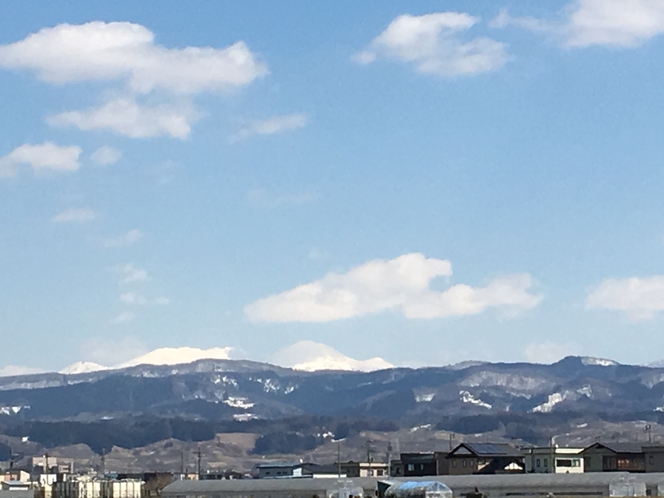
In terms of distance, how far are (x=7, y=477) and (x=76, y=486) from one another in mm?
68073

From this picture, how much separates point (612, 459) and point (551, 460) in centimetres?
647

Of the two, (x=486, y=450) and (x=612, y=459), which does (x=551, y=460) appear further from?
(x=486, y=450)

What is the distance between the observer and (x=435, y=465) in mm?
135500

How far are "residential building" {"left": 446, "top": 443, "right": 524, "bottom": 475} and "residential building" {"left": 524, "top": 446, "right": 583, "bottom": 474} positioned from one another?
4.56 ft

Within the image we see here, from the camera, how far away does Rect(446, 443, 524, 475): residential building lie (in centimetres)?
13362

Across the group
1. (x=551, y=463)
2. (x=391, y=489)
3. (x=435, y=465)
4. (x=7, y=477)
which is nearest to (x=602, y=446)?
(x=551, y=463)

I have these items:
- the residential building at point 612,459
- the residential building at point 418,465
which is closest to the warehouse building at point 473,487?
the residential building at point 418,465

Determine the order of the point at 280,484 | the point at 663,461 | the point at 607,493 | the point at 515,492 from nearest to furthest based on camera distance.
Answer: the point at 607,493, the point at 515,492, the point at 280,484, the point at 663,461

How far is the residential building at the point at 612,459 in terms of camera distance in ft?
423

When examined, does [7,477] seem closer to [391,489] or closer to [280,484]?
[280,484]

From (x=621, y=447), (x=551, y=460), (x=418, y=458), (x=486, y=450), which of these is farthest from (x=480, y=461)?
(x=621, y=447)

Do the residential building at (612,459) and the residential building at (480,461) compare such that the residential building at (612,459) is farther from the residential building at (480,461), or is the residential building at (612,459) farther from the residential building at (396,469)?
the residential building at (396,469)

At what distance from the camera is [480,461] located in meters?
136

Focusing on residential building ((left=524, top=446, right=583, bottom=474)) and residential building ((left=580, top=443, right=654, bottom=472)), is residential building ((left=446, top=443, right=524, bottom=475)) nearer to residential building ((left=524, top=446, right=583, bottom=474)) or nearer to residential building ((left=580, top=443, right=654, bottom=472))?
residential building ((left=524, top=446, right=583, bottom=474))
